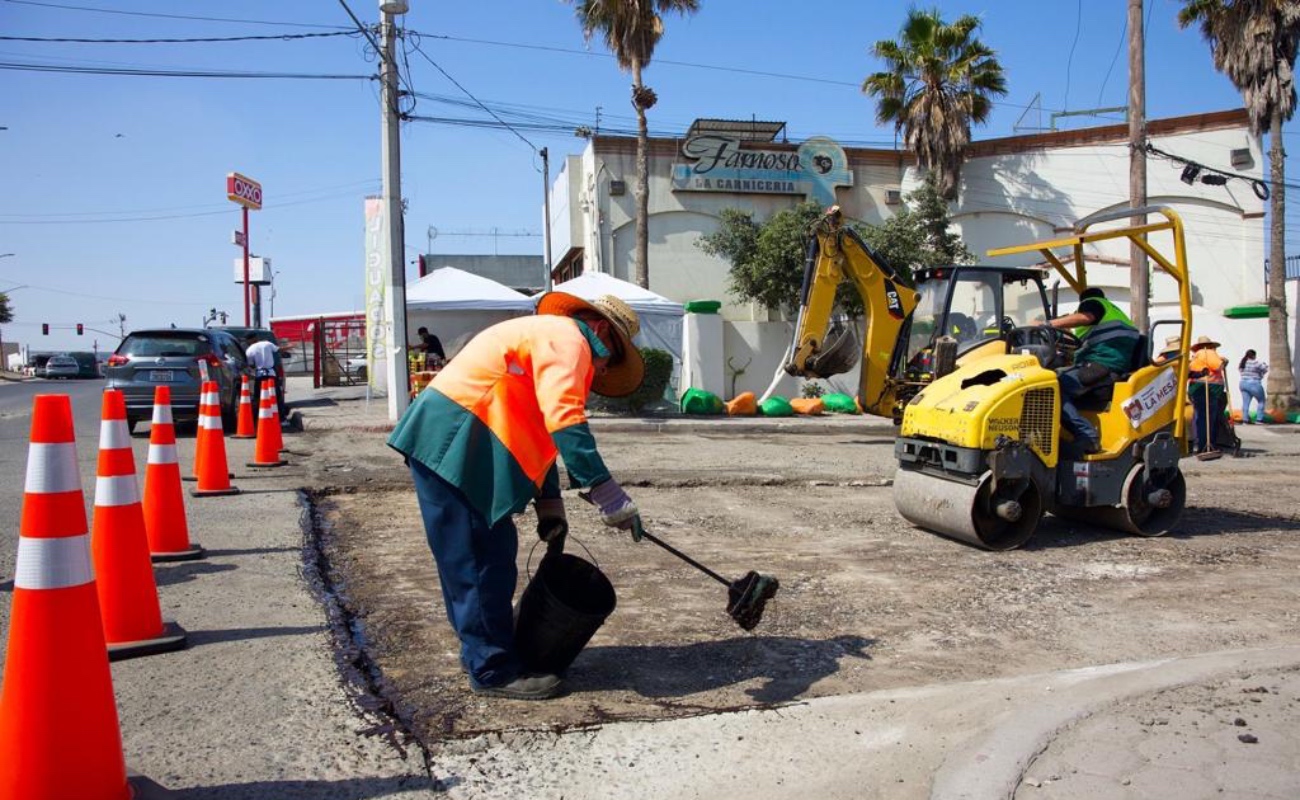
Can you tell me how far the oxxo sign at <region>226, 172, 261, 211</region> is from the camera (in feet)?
132

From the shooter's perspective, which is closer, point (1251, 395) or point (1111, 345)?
point (1111, 345)

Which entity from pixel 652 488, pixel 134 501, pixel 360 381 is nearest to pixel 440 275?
pixel 360 381

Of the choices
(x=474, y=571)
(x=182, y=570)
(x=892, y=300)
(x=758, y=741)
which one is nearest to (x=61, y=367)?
(x=892, y=300)

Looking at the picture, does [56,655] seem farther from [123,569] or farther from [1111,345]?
[1111,345]

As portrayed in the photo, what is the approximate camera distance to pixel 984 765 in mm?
3115

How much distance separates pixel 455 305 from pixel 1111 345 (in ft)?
46.6

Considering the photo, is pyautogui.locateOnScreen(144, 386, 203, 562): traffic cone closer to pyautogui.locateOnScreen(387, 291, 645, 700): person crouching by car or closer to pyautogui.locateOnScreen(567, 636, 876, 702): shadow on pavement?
pyautogui.locateOnScreen(387, 291, 645, 700): person crouching by car

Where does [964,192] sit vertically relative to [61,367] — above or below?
above

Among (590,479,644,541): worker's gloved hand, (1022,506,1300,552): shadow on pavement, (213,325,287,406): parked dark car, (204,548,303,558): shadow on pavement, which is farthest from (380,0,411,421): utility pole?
(590,479,644,541): worker's gloved hand

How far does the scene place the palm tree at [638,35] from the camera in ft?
71.4

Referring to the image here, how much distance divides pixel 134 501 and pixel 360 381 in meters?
25.2

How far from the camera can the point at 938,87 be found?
2445cm

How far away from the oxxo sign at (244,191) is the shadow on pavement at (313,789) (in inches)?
1642

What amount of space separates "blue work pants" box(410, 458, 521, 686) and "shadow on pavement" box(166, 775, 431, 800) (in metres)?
0.73
